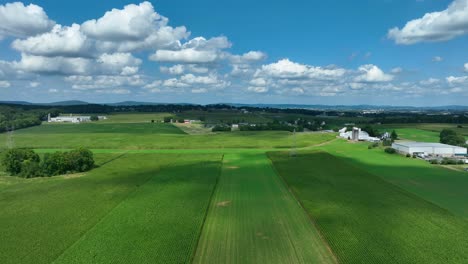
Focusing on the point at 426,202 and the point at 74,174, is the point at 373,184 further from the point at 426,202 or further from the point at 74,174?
the point at 74,174

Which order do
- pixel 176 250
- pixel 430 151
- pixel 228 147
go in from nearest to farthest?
pixel 176 250, pixel 430 151, pixel 228 147

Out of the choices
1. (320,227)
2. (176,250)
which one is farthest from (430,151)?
(176,250)

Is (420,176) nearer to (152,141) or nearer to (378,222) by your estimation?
(378,222)

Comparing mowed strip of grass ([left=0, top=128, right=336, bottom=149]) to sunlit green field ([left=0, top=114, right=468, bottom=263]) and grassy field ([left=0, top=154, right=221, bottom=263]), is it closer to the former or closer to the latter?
sunlit green field ([left=0, top=114, right=468, bottom=263])

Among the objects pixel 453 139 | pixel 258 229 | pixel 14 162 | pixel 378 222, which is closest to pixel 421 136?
pixel 453 139

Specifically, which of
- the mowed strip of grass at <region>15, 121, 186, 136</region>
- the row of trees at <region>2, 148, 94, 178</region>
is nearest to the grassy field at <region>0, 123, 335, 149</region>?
the mowed strip of grass at <region>15, 121, 186, 136</region>

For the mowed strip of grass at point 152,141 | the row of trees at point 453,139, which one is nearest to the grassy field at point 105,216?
the mowed strip of grass at point 152,141
